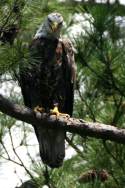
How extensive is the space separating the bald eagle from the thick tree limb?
0.61 meters

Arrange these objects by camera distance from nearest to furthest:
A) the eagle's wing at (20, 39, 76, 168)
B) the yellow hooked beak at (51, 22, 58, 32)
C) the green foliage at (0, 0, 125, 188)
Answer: the green foliage at (0, 0, 125, 188) < the eagle's wing at (20, 39, 76, 168) < the yellow hooked beak at (51, 22, 58, 32)

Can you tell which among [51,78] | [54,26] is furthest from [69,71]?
[54,26]

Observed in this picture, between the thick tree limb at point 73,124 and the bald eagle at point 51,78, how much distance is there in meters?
0.61

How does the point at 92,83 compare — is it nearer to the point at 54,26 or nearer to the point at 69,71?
the point at 69,71

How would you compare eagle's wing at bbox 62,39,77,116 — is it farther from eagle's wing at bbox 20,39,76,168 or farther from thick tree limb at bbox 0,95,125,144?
thick tree limb at bbox 0,95,125,144

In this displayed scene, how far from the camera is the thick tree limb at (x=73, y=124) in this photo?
104 inches

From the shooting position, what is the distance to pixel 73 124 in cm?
269

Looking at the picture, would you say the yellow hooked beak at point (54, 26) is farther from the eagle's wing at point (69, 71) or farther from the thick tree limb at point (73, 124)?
the thick tree limb at point (73, 124)

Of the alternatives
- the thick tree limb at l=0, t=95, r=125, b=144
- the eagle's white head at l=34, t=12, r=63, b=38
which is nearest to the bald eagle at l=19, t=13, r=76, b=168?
the eagle's white head at l=34, t=12, r=63, b=38

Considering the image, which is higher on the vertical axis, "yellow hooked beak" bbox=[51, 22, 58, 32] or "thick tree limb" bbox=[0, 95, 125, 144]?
"yellow hooked beak" bbox=[51, 22, 58, 32]

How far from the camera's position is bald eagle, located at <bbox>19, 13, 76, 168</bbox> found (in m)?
3.38

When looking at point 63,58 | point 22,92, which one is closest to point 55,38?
point 63,58

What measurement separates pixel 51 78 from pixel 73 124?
0.76 m

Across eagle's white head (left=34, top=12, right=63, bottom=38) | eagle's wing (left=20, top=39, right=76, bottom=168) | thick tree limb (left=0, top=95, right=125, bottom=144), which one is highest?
eagle's white head (left=34, top=12, right=63, bottom=38)
